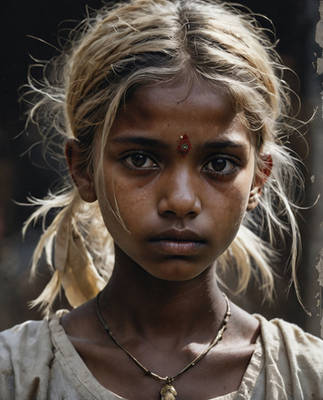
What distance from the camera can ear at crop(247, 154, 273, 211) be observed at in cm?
211

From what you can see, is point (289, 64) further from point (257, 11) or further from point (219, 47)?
point (219, 47)

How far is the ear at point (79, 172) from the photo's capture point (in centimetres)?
211

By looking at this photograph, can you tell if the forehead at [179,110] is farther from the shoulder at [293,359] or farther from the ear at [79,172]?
the shoulder at [293,359]

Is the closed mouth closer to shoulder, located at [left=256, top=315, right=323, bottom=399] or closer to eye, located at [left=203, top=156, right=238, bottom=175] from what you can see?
eye, located at [left=203, top=156, right=238, bottom=175]

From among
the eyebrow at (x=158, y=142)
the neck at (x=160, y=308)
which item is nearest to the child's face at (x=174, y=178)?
the eyebrow at (x=158, y=142)

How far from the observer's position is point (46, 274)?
13.2 ft

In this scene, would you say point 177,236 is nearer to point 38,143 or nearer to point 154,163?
point 154,163

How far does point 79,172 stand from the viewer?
2.13 m

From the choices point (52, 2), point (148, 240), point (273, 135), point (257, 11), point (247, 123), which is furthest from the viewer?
point (52, 2)

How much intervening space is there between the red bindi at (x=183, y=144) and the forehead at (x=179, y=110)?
0.05 feet


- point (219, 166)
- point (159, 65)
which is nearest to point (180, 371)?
point (219, 166)

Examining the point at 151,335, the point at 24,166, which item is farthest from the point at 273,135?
the point at 24,166

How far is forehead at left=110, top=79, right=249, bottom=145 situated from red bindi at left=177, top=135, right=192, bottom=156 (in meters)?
0.01

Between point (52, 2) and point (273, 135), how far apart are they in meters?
1.92
